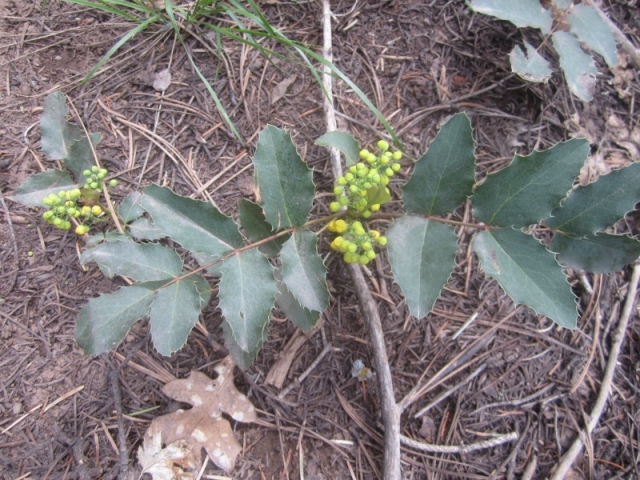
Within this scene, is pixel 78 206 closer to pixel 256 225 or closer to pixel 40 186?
pixel 40 186

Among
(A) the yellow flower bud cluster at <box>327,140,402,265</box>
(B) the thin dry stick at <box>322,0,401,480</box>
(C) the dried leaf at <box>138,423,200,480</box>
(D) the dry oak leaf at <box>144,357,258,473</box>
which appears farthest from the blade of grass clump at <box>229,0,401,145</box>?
(C) the dried leaf at <box>138,423,200,480</box>

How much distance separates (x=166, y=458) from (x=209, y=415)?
211mm

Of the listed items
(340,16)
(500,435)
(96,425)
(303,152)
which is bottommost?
(96,425)

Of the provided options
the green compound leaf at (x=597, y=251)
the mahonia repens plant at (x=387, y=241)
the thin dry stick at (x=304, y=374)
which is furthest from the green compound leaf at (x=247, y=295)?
the green compound leaf at (x=597, y=251)

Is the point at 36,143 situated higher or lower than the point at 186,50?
lower

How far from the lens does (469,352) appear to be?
188 cm

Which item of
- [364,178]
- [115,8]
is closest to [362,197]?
[364,178]

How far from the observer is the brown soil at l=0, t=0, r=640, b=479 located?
1.77 m

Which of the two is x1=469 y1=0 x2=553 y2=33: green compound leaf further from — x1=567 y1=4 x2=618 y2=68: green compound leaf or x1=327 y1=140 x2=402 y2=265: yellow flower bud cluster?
x1=327 y1=140 x2=402 y2=265: yellow flower bud cluster

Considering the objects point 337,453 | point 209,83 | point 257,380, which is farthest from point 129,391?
point 209,83

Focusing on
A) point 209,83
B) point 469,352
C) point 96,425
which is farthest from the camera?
point 209,83

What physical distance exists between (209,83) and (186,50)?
194 mm

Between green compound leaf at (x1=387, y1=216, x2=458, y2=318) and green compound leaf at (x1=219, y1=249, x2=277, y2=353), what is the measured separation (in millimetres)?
399

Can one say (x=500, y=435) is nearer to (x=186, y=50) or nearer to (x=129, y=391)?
(x=129, y=391)
